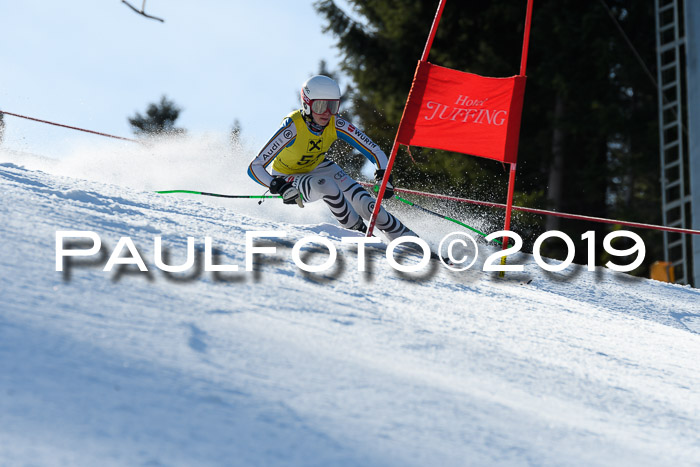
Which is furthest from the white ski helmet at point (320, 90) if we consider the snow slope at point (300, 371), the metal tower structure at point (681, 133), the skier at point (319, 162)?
the metal tower structure at point (681, 133)

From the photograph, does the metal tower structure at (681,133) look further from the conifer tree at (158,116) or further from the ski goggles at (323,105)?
the conifer tree at (158,116)

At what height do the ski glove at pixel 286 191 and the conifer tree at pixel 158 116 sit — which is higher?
the conifer tree at pixel 158 116

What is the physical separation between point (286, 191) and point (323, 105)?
2.69 ft

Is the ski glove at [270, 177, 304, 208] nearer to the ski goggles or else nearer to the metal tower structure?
the ski goggles

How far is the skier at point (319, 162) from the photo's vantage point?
5703mm

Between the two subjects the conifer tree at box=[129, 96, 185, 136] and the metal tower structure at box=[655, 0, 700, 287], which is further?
the conifer tree at box=[129, 96, 185, 136]

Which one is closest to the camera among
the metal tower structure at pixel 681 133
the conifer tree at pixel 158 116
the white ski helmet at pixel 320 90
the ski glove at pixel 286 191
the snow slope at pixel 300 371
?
the snow slope at pixel 300 371

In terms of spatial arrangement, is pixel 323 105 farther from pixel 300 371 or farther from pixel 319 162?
pixel 300 371

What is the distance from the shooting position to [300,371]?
2156mm

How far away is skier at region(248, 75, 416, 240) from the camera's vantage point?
570 cm

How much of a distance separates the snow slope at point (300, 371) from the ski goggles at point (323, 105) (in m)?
2.04

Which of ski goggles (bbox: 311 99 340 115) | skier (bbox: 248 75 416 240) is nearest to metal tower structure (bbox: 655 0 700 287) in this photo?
skier (bbox: 248 75 416 240)

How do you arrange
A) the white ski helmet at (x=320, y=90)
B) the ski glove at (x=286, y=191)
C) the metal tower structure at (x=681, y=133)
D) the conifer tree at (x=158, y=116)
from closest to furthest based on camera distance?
the ski glove at (x=286, y=191) < the white ski helmet at (x=320, y=90) < the metal tower structure at (x=681, y=133) < the conifer tree at (x=158, y=116)

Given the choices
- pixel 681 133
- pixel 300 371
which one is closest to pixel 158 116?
pixel 681 133
